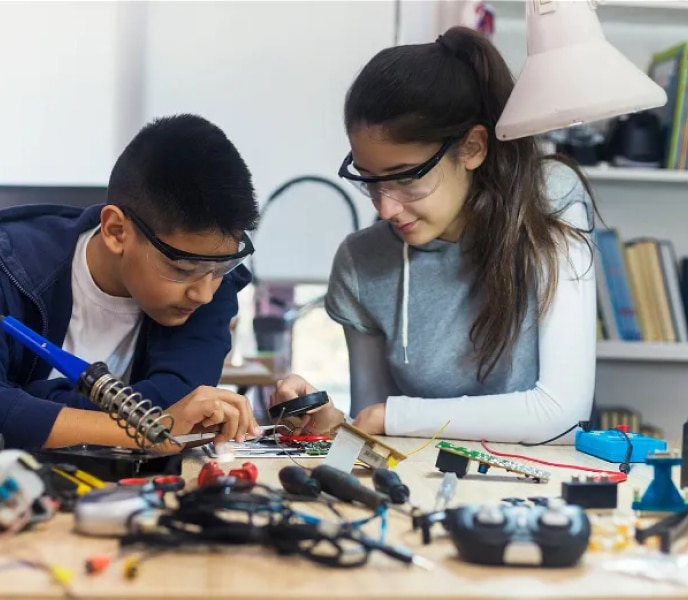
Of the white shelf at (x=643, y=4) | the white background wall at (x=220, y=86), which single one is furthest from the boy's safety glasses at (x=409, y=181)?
the white background wall at (x=220, y=86)

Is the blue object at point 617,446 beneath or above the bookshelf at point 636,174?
beneath

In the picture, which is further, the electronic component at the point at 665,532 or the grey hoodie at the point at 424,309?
the grey hoodie at the point at 424,309

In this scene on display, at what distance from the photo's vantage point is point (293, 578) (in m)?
0.69

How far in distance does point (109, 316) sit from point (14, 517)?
84cm

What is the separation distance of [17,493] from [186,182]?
734mm

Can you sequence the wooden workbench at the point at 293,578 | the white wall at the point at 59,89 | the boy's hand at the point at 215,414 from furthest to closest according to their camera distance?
the white wall at the point at 59,89 < the boy's hand at the point at 215,414 < the wooden workbench at the point at 293,578

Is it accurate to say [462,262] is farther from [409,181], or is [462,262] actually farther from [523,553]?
[523,553]

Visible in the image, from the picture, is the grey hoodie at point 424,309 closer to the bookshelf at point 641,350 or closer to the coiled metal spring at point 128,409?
the coiled metal spring at point 128,409

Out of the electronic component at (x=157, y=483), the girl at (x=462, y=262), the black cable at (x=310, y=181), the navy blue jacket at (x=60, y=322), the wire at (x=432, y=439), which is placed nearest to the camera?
the electronic component at (x=157, y=483)

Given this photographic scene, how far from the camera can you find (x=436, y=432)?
1493 millimetres

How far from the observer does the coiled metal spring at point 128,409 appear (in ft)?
3.34

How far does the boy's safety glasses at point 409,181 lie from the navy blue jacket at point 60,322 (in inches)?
11.1

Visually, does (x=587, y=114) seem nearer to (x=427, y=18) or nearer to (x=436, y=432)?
(x=436, y=432)

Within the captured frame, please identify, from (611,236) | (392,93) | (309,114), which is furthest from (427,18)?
(392,93)
